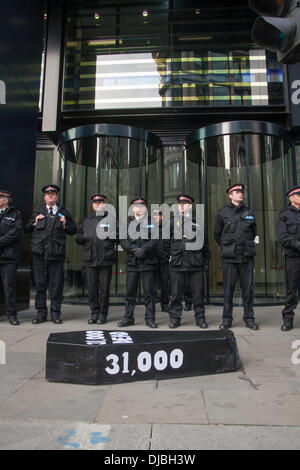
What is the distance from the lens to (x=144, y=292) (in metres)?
5.16

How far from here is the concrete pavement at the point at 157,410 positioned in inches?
71.7

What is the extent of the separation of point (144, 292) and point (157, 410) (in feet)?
9.60

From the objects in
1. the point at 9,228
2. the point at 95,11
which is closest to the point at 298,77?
the point at 95,11

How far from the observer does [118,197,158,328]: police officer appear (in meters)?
5.07

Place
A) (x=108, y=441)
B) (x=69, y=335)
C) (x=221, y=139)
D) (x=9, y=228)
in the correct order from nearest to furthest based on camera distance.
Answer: (x=108, y=441), (x=69, y=335), (x=9, y=228), (x=221, y=139)

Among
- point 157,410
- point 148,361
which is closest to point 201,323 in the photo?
point 148,361

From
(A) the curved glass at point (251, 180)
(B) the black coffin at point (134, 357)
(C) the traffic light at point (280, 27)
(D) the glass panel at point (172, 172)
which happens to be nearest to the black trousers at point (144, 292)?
(B) the black coffin at point (134, 357)

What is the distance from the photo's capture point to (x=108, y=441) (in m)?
1.81

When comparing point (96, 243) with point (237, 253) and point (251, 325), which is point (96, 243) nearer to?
point (237, 253)

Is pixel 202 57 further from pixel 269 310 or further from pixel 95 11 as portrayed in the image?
pixel 269 310

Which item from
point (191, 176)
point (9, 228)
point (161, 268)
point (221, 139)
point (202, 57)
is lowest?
point (161, 268)

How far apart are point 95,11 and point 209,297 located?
811 cm

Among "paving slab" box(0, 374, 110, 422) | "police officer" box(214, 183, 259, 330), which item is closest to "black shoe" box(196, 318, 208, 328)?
"police officer" box(214, 183, 259, 330)

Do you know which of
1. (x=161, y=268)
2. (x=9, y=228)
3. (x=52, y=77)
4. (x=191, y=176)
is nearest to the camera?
(x=9, y=228)
